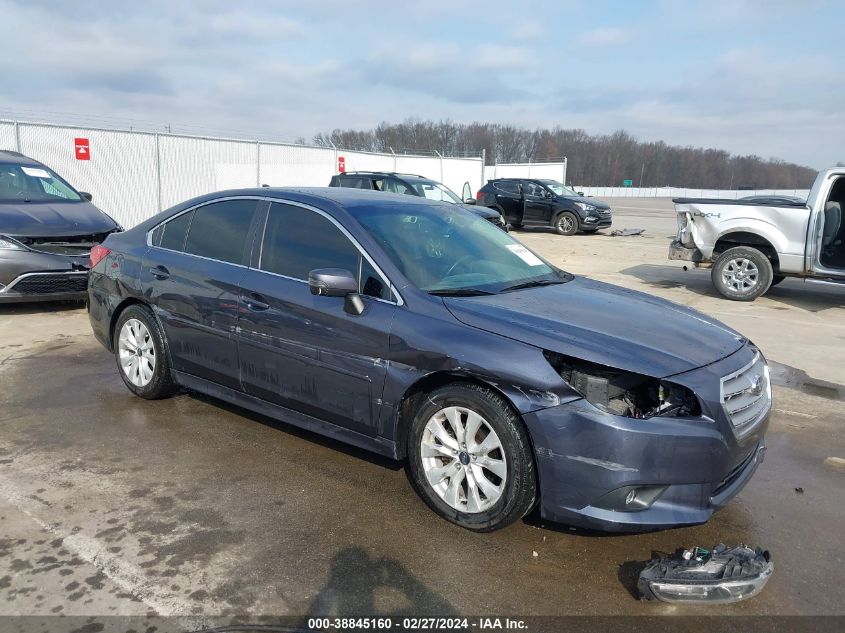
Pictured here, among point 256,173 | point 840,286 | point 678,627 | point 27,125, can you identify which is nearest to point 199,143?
point 256,173

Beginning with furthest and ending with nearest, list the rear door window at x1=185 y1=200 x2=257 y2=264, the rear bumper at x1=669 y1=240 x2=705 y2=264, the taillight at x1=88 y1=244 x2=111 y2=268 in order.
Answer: the rear bumper at x1=669 y1=240 x2=705 y2=264, the taillight at x1=88 y1=244 x2=111 y2=268, the rear door window at x1=185 y1=200 x2=257 y2=264

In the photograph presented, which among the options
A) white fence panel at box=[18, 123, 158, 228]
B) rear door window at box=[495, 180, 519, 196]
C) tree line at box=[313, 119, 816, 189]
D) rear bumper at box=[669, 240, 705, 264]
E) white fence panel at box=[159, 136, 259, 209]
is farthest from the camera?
tree line at box=[313, 119, 816, 189]

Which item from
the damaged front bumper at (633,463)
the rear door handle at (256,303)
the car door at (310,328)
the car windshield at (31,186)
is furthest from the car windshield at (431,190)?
the damaged front bumper at (633,463)

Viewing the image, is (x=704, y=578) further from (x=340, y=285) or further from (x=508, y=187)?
(x=508, y=187)

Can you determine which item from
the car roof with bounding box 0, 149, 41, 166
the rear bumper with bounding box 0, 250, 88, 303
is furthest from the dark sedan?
the car roof with bounding box 0, 149, 41, 166

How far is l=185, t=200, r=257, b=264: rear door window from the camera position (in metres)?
4.41

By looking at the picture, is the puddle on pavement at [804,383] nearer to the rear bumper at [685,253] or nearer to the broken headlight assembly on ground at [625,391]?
the broken headlight assembly on ground at [625,391]

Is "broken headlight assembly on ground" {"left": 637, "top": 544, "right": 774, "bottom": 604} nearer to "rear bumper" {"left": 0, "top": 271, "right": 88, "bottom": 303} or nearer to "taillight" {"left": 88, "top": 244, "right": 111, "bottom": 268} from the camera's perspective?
"taillight" {"left": 88, "top": 244, "right": 111, "bottom": 268}

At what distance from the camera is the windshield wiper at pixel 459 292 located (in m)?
3.57

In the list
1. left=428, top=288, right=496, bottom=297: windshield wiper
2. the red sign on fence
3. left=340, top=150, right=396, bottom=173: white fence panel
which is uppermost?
left=340, top=150, right=396, bottom=173: white fence panel

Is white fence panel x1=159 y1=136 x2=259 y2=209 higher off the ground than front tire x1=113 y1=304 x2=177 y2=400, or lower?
higher

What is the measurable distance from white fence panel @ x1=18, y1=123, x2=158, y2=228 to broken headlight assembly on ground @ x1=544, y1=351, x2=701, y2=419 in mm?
15122

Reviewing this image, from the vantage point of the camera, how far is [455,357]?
10.6 feet

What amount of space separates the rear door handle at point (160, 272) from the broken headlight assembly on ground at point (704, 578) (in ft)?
11.9
